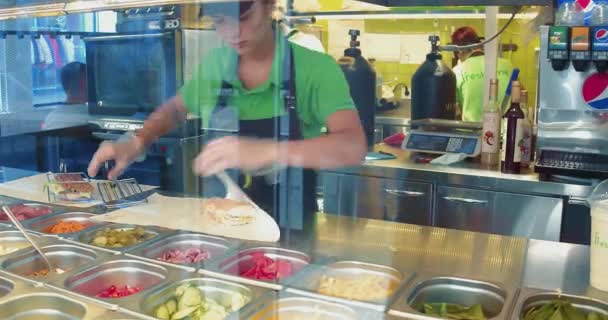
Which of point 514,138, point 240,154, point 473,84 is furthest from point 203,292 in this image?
point 473,84

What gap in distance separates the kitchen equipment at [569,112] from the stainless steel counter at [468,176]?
0.17 ft

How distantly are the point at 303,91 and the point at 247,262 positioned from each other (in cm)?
52

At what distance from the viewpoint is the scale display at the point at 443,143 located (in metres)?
2.56

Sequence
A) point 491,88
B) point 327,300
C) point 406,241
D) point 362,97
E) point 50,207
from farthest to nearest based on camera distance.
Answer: point 362,97 → point 491,88 → point 50,207 → point 406,241 → point 327,300

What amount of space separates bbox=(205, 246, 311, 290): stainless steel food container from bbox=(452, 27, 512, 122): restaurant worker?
1.75m

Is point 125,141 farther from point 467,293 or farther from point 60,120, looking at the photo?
point 467,293

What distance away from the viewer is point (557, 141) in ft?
7.55

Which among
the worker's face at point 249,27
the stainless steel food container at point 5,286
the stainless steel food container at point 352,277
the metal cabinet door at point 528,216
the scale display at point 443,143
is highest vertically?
the worker's face at point 249,27

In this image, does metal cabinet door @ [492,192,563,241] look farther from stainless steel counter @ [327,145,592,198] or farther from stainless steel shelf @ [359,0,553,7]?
stainless steel shelf @ [359,0,553,7]

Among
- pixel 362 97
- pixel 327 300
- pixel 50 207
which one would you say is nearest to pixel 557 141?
pixel 362 97

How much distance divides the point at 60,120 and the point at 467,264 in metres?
1.68

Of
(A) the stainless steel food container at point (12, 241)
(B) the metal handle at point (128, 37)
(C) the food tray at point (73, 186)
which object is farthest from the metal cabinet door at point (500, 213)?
(A) the stainless steel food container at point (12, 241)

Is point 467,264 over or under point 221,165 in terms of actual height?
under

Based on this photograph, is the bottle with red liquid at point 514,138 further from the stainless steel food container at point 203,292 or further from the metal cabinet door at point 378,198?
the stainless steel food container at point 203,292
